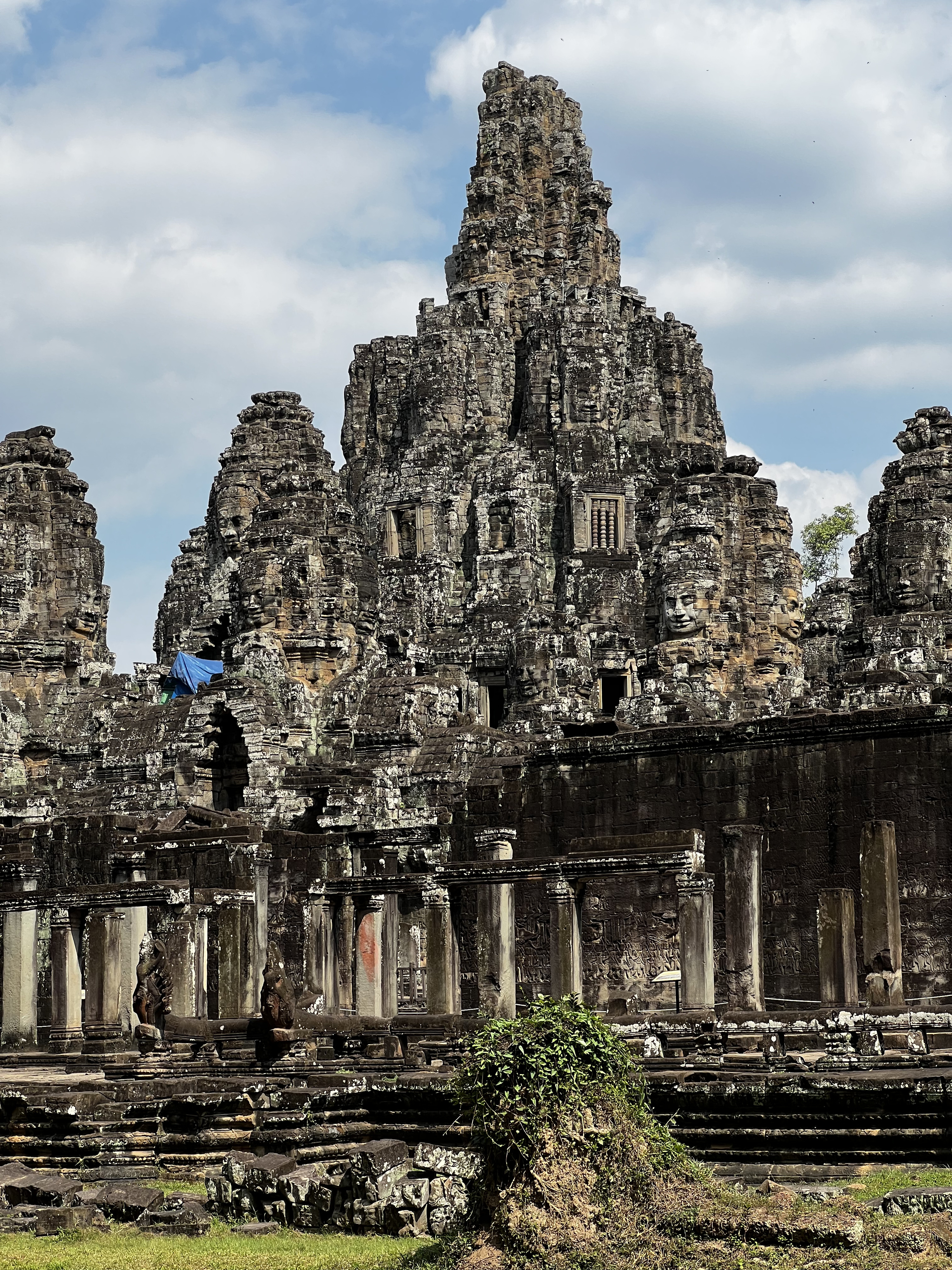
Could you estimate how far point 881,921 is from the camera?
25.1 m

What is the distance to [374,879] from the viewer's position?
29.9 meters

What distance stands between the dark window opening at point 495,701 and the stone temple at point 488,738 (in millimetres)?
175

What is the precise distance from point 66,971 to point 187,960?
8.11 feet

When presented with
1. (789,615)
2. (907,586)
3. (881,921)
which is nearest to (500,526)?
(789,615)

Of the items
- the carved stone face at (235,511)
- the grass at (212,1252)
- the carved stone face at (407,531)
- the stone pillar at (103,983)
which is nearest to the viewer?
the grass at (212,1252)

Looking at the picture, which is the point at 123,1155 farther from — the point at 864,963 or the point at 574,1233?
the point at 864,963

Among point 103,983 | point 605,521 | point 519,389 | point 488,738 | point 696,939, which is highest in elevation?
point 519,389

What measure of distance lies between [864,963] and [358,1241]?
11666mm

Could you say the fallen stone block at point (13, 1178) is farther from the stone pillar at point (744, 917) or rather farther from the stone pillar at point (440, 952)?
the stone pillar at point (744, 917)

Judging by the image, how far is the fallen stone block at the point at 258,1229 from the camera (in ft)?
53.5

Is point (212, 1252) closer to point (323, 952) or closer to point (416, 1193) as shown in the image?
point (416, 1193)

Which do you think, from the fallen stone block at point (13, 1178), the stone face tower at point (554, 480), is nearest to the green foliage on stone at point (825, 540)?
the stone face tower at point (554, 480)

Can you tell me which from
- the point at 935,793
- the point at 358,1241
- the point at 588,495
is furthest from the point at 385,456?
the point at 358,1241

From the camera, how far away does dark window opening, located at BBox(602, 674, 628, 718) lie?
175 feet
